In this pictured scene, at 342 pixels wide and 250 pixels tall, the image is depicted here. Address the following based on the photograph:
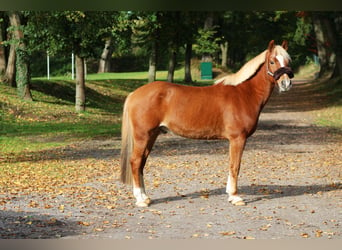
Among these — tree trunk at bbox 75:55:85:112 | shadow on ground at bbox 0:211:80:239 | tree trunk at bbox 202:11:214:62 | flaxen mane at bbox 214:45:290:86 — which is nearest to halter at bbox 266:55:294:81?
flaxen mane at bbox 214:45:290:86

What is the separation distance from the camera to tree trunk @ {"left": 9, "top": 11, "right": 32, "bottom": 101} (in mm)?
24125

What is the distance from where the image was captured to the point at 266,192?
8.96m

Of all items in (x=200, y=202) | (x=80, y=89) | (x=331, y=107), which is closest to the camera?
(x=200, y=202)

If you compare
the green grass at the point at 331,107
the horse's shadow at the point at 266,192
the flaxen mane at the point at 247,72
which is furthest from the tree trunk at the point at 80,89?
the flaxen mane at the point at 247,72

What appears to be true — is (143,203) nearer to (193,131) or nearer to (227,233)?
(193,131)

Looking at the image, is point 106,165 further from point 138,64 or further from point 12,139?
point 138,64

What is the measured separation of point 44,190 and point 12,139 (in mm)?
8106

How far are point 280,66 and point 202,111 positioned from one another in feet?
3.57

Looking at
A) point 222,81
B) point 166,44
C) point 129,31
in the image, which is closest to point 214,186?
point 222,81

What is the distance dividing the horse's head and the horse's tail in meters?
1.80

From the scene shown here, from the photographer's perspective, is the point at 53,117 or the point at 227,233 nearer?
the point at 227,233

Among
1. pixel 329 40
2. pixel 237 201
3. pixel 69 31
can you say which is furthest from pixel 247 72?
pixel 329 40

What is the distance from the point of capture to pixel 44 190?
9.17 m

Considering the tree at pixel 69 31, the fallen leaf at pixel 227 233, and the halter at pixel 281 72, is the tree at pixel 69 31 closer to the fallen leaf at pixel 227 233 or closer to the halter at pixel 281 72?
the halter at pixel 281 72
